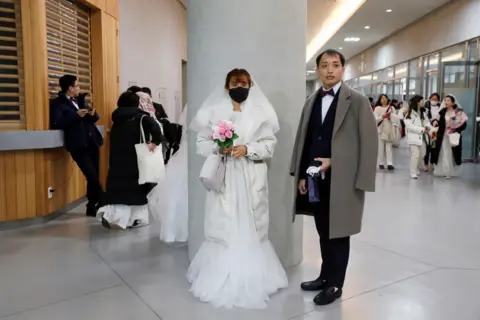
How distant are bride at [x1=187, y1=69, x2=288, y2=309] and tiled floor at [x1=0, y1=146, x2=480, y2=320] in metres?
0.15

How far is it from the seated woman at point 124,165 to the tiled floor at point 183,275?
0.78ft

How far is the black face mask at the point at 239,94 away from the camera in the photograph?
2990 millimetres

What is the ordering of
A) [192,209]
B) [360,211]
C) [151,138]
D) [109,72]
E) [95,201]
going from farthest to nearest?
1. [109,72]
2. [95,201]
3. [151,138]
4. [192,209]
5. [360,211]

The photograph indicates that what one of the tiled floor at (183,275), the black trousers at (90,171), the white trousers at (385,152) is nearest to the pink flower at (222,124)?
the tiled floor at (183,275)

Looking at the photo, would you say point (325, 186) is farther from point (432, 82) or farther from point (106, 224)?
point (432, 82)

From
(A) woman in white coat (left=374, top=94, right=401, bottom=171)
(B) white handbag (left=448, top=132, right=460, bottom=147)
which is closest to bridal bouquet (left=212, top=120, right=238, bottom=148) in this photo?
(B) white handbag (left=448, top=132, right=460, bottom=147)

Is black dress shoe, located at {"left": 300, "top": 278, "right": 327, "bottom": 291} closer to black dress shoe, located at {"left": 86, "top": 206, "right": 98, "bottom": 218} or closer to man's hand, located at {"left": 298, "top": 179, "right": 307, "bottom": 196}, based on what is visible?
man's hand, located at {"left": 298, "top": 179, "right": 307, "bottom": 196}

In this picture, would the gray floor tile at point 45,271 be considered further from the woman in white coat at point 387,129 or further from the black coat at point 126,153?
the woman in white coat at point 387,129

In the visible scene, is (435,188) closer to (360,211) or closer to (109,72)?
(360,211)

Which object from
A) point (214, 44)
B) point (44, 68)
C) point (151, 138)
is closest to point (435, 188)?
point (151, 138)

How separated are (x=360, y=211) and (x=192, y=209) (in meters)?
1.44

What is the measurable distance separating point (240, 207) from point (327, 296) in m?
0.83

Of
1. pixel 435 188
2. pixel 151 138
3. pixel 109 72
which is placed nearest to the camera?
pixel 151 138

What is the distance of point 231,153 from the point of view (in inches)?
115
